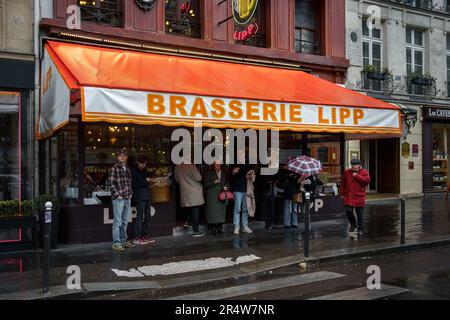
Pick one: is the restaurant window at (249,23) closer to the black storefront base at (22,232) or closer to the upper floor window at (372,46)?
the upper floor window at (372,46)

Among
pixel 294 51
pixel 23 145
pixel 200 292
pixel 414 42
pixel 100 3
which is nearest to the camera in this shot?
pixel 200 292

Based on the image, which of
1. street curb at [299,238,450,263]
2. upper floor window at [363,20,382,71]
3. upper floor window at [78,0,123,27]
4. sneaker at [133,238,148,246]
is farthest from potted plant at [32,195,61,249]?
upper floor window at [363,20,382,71]

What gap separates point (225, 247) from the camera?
9633 mm

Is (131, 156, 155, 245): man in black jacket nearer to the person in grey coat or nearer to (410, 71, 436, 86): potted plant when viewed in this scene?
the person in grey coat

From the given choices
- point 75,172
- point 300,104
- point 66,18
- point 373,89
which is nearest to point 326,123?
point 300,104

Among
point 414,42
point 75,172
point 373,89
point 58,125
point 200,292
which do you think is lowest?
point 200,292

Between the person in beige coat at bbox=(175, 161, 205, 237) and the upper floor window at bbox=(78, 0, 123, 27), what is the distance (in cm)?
394

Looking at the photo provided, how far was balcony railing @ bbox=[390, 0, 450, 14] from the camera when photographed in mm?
19997

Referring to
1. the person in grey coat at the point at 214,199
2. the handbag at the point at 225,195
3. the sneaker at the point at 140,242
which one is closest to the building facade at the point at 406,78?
the handbag at the point at 225,195

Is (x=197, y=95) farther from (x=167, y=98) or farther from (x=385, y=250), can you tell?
(x=385, y=250)

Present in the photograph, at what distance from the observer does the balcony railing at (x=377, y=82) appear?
18.4 meters

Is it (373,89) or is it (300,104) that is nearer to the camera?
(300,104)

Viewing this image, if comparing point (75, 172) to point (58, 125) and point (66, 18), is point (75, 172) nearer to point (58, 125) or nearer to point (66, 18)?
point (58, 125)

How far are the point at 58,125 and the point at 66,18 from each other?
3.27 m
